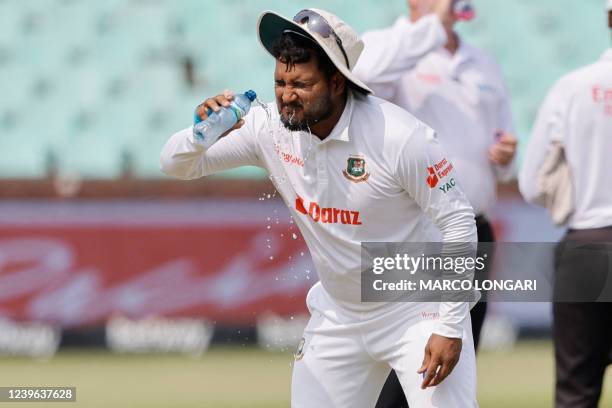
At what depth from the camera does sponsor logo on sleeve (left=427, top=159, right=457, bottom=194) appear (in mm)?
4020

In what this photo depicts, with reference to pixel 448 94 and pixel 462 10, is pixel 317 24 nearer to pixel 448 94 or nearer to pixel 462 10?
pixel 448 94

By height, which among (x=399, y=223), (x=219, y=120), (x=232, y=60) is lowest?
(x=399, y=223)

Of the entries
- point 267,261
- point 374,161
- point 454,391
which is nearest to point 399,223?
point 374,161

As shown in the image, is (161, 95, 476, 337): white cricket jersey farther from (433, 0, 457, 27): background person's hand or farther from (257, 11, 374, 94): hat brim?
(433, 0, 457, 27): background person's hand

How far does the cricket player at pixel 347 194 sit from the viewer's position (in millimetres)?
4023

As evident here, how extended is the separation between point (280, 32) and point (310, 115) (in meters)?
0.34

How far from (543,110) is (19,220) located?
4.27 metres

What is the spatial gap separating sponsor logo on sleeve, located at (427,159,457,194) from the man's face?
1.32 feet

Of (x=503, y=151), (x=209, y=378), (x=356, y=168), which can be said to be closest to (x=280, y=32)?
(x=356, y=168)

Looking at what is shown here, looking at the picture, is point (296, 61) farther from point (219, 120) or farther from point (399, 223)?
point (399, 223)

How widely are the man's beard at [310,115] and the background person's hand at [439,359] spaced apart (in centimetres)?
82

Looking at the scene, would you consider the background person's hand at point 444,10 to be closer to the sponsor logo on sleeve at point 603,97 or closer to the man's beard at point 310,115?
the sponsor logo on sleeve at point 603,97

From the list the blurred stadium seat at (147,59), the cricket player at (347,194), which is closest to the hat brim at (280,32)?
the cricket player at (347,194)

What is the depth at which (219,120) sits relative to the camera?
3.95 meters
